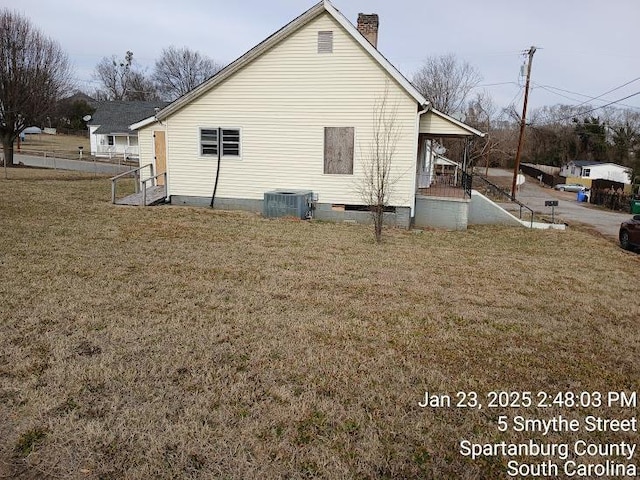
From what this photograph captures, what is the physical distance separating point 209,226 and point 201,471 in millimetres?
9925

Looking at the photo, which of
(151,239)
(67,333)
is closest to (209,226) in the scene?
(151,239)

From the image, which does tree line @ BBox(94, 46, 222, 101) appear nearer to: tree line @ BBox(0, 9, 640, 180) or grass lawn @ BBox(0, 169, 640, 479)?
tree line @ BBox(0, 9, 640, 180)

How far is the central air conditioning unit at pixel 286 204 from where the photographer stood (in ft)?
46.6

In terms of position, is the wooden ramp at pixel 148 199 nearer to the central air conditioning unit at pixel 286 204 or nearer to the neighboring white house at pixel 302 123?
the neighboring white house at pixel 302 123

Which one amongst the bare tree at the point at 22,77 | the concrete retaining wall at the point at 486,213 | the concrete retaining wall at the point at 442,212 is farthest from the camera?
A: the bare tree at the point at 22,77

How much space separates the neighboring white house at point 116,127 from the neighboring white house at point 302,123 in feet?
103

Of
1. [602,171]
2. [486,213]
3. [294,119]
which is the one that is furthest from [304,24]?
[602,171]

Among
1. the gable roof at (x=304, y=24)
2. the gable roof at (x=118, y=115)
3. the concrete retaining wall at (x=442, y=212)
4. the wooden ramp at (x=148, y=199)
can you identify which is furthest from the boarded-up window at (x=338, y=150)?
the gable roof at (x=118, y=115)

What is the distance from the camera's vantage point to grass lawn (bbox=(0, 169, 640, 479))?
3.24 metres

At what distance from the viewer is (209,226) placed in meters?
Result: 12.5

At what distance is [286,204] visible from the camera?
46.8ft

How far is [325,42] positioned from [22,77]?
24.0 metres

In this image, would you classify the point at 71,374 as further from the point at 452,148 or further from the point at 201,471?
the point at 452,148

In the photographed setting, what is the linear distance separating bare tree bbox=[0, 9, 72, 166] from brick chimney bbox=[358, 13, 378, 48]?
22957 mm
